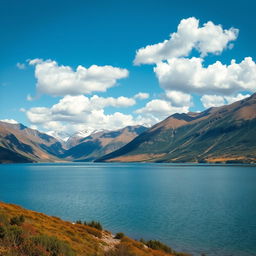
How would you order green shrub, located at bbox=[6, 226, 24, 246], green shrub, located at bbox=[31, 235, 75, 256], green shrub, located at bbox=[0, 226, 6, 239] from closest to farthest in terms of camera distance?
1. green shrub, located at bbox=[31, 235, 75, 256]
2. green shrub, located at bbox=[6, 226, 24, 246]
3. green shrub, located at bbox=[0, 226, 6, 239]

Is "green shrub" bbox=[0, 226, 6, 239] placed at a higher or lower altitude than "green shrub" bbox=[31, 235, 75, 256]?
higher

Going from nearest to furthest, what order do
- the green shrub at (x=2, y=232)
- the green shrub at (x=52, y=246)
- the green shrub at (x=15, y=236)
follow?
the green shrub at (x=52, y=246), the green shrub at (x=15, y=236), the green shrub at (x=2, y=232)

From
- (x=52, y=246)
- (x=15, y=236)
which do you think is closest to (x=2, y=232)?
(x=15, y=236)

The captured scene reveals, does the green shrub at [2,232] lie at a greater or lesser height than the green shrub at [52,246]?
greater

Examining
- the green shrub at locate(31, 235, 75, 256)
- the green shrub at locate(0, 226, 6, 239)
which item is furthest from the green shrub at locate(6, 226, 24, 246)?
the green shrub at locate(31, 235, 75, 256)

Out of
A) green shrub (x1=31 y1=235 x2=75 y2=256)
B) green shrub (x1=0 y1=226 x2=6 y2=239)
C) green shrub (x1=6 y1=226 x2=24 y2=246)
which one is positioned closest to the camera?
green shrub (x1=31 y1=235 x2=75 y2=256)

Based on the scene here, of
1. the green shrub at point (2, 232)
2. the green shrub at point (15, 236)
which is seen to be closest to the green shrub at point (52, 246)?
the green shrub at point (15, 236)

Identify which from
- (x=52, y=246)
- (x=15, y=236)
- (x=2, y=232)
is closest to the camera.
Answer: (x=52, y=246)

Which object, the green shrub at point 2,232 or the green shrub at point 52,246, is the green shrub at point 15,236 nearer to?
the green shrub at point 2,232

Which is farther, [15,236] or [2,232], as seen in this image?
[2,232]

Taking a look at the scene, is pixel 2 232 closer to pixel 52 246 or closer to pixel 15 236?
pixel 15 236

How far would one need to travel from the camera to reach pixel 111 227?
59125 mm

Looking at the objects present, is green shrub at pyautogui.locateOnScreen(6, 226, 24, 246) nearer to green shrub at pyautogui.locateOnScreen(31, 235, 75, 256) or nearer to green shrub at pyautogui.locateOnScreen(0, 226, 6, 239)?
green shrub at pyautogui.locateOnScreen(0, 226, 6, 239)

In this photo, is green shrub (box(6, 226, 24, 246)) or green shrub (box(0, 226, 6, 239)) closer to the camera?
green shrub (box(6, 226, 24, 246))
